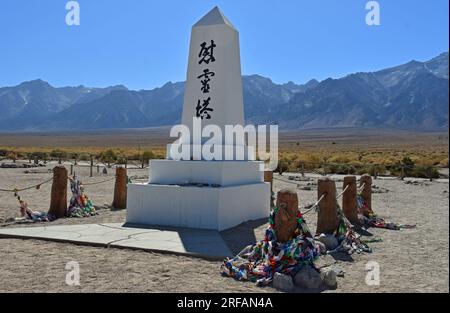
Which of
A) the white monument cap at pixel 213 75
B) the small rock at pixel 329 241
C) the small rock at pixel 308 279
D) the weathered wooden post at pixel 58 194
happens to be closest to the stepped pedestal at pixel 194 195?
the white monument cap at pixel 213 75

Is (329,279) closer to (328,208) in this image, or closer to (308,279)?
(308,279)

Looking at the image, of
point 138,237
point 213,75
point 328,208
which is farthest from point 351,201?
point 138,237

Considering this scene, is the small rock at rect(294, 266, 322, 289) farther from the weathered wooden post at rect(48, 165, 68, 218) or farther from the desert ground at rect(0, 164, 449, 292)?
the weathered wooden post at rect(48, 165, 68, 218)

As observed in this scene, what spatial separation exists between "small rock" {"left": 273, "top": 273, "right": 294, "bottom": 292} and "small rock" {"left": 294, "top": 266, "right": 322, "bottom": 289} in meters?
0.10

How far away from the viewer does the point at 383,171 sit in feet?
84.1

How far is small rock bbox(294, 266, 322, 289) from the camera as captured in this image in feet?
16.2

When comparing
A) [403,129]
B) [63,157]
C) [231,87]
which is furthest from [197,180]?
[403,129]

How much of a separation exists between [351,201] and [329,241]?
7.71ft

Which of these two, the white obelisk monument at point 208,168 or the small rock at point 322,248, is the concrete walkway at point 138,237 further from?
the small rock at point 322,248

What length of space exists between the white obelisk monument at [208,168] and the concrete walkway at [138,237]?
0.40m

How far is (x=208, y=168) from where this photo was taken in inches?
339

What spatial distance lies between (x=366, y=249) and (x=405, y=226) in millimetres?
2683
